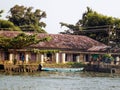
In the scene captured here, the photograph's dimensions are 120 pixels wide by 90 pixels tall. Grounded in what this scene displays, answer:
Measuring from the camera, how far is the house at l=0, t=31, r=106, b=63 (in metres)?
57.8

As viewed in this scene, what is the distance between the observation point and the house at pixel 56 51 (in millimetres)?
57812

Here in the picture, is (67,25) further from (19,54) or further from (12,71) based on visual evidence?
(12,71)

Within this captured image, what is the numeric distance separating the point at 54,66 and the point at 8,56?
6596 mm

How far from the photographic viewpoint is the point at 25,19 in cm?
8362

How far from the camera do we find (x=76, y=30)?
79.4 metres

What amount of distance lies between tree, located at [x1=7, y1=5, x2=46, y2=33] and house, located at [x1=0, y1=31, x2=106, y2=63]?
16.4 meters

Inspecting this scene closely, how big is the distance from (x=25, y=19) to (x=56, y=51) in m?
26.8

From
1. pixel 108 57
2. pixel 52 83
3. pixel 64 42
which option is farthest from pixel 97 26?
pixel 52 83

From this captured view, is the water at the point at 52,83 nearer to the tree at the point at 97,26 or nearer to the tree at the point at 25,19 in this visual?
the tree at the point at 97,26

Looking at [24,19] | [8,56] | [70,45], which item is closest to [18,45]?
[8,56]

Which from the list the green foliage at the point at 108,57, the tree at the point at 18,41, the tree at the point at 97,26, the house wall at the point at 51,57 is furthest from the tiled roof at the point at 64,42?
the tree at the point at 97,26

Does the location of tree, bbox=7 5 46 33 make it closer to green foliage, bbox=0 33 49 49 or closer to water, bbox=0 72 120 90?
green foliage, bbox=0 33 49 49

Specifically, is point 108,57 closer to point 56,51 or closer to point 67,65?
point 67,65

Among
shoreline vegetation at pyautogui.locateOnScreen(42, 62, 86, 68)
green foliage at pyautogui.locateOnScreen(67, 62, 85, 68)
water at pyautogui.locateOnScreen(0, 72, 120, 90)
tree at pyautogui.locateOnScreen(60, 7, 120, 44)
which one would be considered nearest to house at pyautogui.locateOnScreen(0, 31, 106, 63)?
green foliage at pyautogui.locateOnScreen(67, 62, 85, 68)
